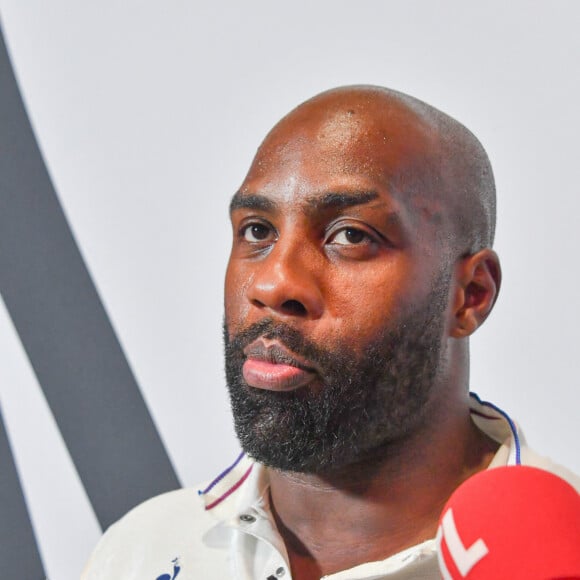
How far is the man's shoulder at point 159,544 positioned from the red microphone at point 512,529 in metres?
0.59

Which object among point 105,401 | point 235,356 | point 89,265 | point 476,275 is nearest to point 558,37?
point 476,275

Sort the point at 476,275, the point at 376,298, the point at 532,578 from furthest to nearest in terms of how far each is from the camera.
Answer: the point at 476,275, the point at 376,298, the point at 532,578

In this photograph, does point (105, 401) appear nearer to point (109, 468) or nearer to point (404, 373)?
point (109, 468)

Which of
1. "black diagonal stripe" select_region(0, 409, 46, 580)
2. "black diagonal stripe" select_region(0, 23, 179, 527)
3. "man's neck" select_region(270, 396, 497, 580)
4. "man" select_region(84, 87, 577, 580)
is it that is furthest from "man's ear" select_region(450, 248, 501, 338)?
"black diagonal stripe" select_region(0, 409, 46, 580)

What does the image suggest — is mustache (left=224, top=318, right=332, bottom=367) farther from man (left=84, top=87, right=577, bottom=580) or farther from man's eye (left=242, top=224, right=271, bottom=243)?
man's eye (left=242, top=224, right=271, bottom=243)

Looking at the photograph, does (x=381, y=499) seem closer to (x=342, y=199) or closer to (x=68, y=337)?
(x=342, y=199)

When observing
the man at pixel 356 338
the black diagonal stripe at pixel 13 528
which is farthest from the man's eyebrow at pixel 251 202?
the black diagonal stripe at pixel 13 528

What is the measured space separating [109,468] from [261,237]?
759mm

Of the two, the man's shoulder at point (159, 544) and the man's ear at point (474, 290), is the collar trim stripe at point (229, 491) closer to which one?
the man's shoulder at point (159, 544)

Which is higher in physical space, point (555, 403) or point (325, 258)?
point (325, 258)

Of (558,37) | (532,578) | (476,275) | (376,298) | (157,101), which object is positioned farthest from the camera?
(157,101)

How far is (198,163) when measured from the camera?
1.61m

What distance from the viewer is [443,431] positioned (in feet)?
3.52

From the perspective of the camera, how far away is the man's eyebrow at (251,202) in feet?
3.42
